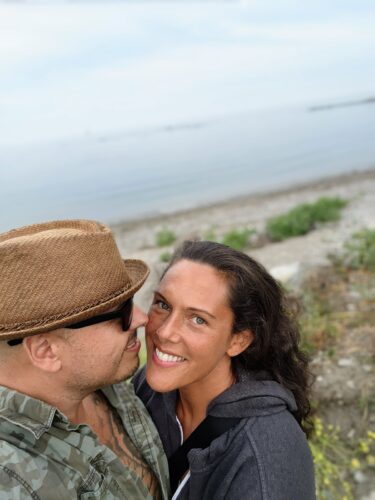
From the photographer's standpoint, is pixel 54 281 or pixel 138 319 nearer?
pixel 54 281

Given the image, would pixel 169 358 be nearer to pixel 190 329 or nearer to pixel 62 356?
pixel 190 329

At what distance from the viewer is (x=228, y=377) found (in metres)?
2.48

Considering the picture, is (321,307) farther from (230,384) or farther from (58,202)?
(58,202)

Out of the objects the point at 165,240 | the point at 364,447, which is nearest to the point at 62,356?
the point at 364,447

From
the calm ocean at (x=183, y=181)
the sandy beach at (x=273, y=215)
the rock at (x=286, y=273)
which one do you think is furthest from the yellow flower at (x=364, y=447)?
the calm ocean at (x=183, y=181)

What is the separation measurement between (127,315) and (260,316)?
2.61 feet

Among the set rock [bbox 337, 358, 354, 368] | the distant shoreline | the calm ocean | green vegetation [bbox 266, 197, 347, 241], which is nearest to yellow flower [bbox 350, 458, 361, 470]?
rock [bbox 337, 358, 354, 368]

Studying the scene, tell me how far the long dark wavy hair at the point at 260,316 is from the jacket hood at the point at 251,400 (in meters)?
0.22

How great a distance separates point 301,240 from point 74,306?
33.0ft

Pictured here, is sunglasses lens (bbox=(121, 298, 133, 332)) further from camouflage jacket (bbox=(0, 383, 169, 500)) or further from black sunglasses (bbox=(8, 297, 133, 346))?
camouflage jacket (bbox=(0, 383, 169, 500))

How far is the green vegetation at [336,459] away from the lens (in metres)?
3.47

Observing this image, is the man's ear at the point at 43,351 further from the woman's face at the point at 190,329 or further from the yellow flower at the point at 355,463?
the yellow flower at the point at 355,463

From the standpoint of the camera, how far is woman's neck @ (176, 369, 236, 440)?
2.44m

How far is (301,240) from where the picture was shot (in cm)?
1130
